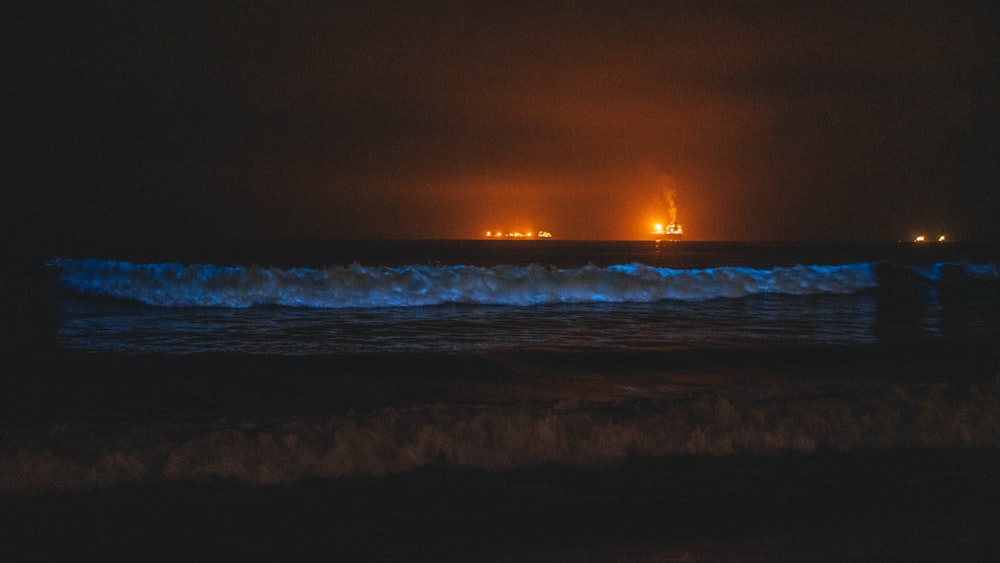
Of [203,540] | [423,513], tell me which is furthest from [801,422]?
[203,540]

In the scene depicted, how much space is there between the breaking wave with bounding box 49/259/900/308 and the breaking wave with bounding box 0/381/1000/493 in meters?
13.8

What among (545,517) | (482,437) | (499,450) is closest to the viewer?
(545,517)

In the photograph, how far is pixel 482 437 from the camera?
5188mm

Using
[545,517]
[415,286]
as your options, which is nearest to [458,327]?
[415,286]

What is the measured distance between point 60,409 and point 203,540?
12.5 ft

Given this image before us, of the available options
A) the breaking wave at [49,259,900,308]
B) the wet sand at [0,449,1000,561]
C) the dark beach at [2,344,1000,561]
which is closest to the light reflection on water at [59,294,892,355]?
the breaking wave at [49,259,900,308]

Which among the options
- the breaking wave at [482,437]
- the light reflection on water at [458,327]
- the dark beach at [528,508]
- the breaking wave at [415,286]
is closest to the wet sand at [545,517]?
the dark beach at [528,508]

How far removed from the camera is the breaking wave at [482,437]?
183 inches

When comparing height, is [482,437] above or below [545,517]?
above

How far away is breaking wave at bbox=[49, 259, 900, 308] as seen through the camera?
19.6 meters

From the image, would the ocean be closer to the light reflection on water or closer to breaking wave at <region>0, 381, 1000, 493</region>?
breaking wave at <region>0, 381, 1000, 493</region>

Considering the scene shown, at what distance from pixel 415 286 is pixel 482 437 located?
51.7ft

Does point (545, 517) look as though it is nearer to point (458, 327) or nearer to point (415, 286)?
point (458, 327)

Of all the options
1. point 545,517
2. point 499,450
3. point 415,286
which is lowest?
point 545,517
